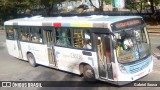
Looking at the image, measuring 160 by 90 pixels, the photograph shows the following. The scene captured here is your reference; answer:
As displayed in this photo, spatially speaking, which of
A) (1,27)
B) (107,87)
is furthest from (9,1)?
(107,87)

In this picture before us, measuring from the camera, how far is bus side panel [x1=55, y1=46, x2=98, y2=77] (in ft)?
34.3

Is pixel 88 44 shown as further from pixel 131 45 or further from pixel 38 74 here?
pixel 38 74

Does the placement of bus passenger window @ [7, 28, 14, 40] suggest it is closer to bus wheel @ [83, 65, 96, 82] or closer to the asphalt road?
the asphalt road

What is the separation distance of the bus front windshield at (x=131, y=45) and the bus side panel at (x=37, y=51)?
15.0 feet

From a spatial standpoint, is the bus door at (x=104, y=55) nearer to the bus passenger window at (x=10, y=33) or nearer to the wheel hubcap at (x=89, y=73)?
the wheel hubcap at (x=89, y=73)

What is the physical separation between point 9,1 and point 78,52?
28.2 metres

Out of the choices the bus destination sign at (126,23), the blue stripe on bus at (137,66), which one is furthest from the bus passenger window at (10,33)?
the blue stripe on bus at (137,66)

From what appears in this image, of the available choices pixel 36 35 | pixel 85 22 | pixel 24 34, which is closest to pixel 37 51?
pixel 36 35

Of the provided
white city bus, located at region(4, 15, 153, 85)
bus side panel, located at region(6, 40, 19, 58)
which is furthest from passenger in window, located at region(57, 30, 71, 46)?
bus side panel, located at region(6, 40, 19, 58)

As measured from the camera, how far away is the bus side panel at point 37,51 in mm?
13276

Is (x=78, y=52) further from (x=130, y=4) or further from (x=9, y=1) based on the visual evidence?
(x=9, y=1)

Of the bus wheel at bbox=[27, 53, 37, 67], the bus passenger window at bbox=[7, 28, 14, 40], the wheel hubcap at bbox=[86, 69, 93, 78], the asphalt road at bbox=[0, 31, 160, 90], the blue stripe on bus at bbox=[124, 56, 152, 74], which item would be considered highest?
the bus passenger window at bbox=[7, 28, 14, 40]

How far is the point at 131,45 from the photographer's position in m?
9.86

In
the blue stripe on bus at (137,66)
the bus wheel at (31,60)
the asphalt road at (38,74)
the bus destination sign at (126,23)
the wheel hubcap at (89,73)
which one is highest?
the bus destination sign at (126,23)
